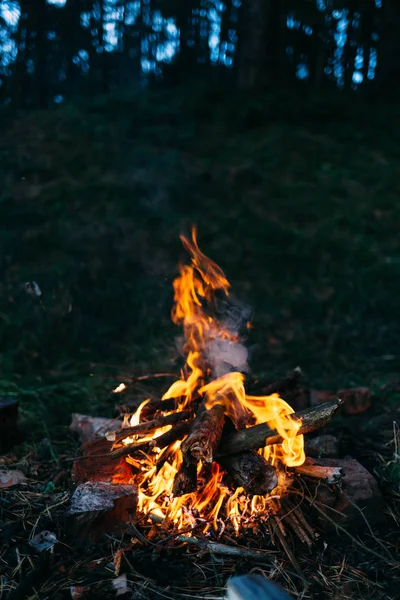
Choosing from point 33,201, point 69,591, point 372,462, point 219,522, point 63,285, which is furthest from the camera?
point 33,201

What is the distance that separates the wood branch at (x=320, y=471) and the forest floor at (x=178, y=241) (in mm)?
972

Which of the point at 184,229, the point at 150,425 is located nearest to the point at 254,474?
the point at 150,425

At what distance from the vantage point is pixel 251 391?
12.0 feet

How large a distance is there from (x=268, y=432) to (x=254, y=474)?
0.23 m

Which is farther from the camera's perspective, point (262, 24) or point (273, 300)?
point (262, 24)

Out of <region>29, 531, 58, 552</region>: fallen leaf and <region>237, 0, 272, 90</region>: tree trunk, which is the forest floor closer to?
<region>237, 0, 272, 90</region>: tree trunk

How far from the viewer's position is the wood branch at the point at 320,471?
267cm

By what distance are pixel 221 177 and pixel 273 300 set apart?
75.1 inches

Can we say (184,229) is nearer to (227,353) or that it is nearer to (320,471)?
(227,353)

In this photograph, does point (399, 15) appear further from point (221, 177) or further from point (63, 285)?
point (63, 285)

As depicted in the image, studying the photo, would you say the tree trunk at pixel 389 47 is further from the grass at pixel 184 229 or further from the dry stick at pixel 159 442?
the dry stick at pixel 159 442

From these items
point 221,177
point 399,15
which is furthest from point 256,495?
point 399,15

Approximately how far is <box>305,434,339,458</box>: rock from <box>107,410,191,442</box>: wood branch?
804 millimetres

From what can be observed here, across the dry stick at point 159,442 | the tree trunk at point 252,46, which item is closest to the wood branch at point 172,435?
the dry stick at point 159,442
